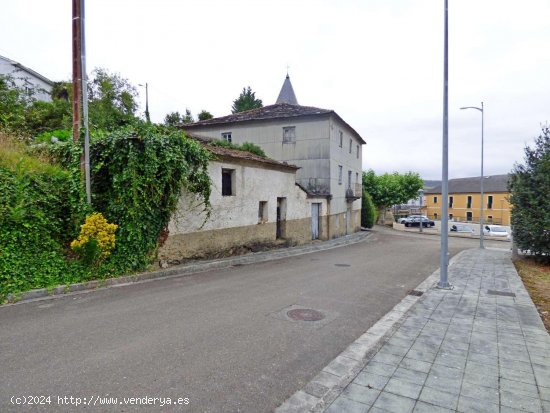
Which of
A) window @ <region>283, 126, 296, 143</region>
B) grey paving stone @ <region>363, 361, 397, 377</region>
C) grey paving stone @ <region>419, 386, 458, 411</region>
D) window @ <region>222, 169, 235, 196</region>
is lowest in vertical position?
grey paving stone @ <region>363, 361, 397, 377</region>

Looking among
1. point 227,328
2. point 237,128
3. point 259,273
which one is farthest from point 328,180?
point 227,328

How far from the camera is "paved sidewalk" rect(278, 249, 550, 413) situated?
315cm

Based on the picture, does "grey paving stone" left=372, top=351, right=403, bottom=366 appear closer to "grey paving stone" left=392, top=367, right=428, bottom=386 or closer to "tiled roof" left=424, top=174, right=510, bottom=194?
"grey paving stone" left=392, top=367, right=428, bottom=386

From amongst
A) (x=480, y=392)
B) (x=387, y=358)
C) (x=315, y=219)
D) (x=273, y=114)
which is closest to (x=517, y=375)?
(x=480, y=392)

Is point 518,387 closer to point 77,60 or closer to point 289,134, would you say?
point 77,60

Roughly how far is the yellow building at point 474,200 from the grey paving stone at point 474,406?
2373 inches

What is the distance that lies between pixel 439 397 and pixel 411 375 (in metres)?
0.45

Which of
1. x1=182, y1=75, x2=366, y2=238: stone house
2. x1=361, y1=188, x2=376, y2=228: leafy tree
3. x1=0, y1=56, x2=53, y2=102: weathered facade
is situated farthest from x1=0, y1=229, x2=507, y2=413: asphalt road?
x1=0, y1=56, x2=53, y2=102: weathered facade

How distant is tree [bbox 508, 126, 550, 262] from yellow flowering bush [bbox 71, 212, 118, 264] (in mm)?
15727

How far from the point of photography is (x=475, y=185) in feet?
197

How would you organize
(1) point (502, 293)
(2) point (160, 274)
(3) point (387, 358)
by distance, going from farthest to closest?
(2) point (160, 274) → (1) point (502, 293) → (3) point (387, 358)

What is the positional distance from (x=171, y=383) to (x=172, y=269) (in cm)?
654

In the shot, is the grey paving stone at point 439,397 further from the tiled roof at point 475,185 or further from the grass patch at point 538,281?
the tiled roof at point 475,185

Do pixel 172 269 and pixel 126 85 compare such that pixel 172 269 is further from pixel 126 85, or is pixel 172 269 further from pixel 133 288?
pixel 126 85
